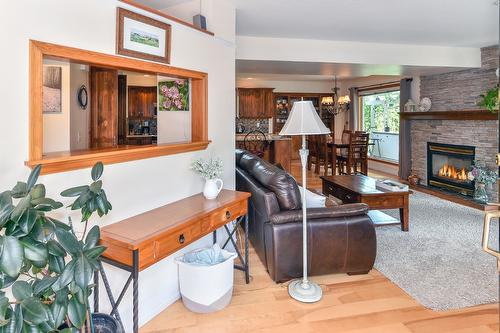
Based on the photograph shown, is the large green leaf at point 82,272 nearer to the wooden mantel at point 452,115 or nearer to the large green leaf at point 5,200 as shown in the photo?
the large green leaf at point 5,200

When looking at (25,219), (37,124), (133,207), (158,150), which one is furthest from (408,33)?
(25,219)

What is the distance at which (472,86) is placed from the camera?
216 inches

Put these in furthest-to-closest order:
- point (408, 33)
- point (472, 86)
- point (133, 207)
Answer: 1. point (472, 86)
2. point (408, 33)
3. point (133, 207)

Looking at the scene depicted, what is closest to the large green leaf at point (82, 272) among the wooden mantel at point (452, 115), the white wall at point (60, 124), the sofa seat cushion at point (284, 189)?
the sofa seat cushion at point (284, 189)

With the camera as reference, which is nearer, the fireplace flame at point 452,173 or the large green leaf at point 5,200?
the large green leaf at point 5,200

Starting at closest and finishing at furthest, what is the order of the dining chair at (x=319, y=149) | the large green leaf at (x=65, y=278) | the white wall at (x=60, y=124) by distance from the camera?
the large green leaf at (x=65, y=278) → the white wall at (x=60, y=124) → the dining chair at (x=319, y=149)

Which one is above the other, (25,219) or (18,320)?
(25,219)

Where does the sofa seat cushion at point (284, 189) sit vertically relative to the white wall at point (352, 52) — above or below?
below

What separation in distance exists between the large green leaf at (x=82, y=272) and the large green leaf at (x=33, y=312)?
0.12 metres

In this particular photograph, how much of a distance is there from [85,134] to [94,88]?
613 mm

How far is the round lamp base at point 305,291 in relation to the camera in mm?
2473

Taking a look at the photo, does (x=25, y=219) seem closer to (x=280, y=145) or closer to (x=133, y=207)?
(x=133, y=207)

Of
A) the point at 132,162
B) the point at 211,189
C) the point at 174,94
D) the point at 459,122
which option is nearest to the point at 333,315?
the point at 211,189

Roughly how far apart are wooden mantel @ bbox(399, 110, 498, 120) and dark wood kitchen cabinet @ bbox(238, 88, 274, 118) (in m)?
3.73
